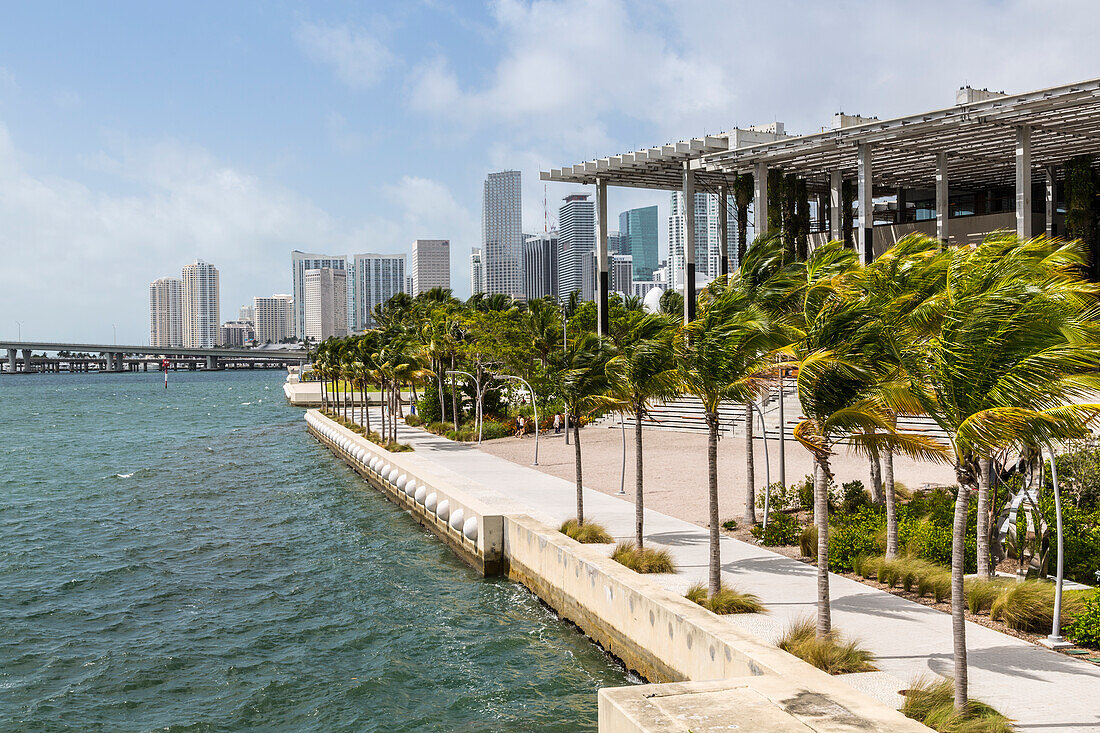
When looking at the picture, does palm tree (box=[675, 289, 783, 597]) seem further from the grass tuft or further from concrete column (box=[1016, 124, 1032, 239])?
concrete column (box=[1016, 124, 1032, 239])

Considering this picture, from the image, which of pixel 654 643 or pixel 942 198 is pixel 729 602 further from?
pixel 942 198

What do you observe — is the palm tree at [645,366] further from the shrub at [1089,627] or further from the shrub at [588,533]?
the shrub at [1089,627]

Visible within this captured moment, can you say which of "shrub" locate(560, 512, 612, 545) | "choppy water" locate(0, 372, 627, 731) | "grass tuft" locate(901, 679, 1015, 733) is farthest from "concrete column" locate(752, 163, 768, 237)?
"grass tuft" locate(901, 679, 1015, 733)

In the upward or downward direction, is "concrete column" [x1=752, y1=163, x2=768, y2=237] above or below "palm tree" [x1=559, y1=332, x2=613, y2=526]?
above

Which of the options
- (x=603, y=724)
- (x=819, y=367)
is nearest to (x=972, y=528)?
(x=819, y=367)

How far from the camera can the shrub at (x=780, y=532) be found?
17.1m

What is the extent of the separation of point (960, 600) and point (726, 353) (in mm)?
4673

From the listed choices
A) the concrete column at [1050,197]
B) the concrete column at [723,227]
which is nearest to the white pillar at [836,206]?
the concrete column at [723,227]

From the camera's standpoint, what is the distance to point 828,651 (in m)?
10.1

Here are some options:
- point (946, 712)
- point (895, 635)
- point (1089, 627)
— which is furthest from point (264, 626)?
point (1089, 627)

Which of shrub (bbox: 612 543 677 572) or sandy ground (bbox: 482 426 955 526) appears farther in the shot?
sandy ground (bbox: 482 426 955 526)

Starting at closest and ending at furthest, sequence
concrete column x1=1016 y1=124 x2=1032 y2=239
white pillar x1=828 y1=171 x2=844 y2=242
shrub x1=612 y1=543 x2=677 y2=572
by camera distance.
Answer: shrub x1=612 y1=543 x2=677 y2=572, concrete column x1=1016 y1=124 x2=1032 y2=239, white pillar x1=828 y1=171 x2=844 y2=242

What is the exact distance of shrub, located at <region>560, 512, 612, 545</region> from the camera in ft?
57.0

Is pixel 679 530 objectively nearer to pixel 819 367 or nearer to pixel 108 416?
pixel 819 367
